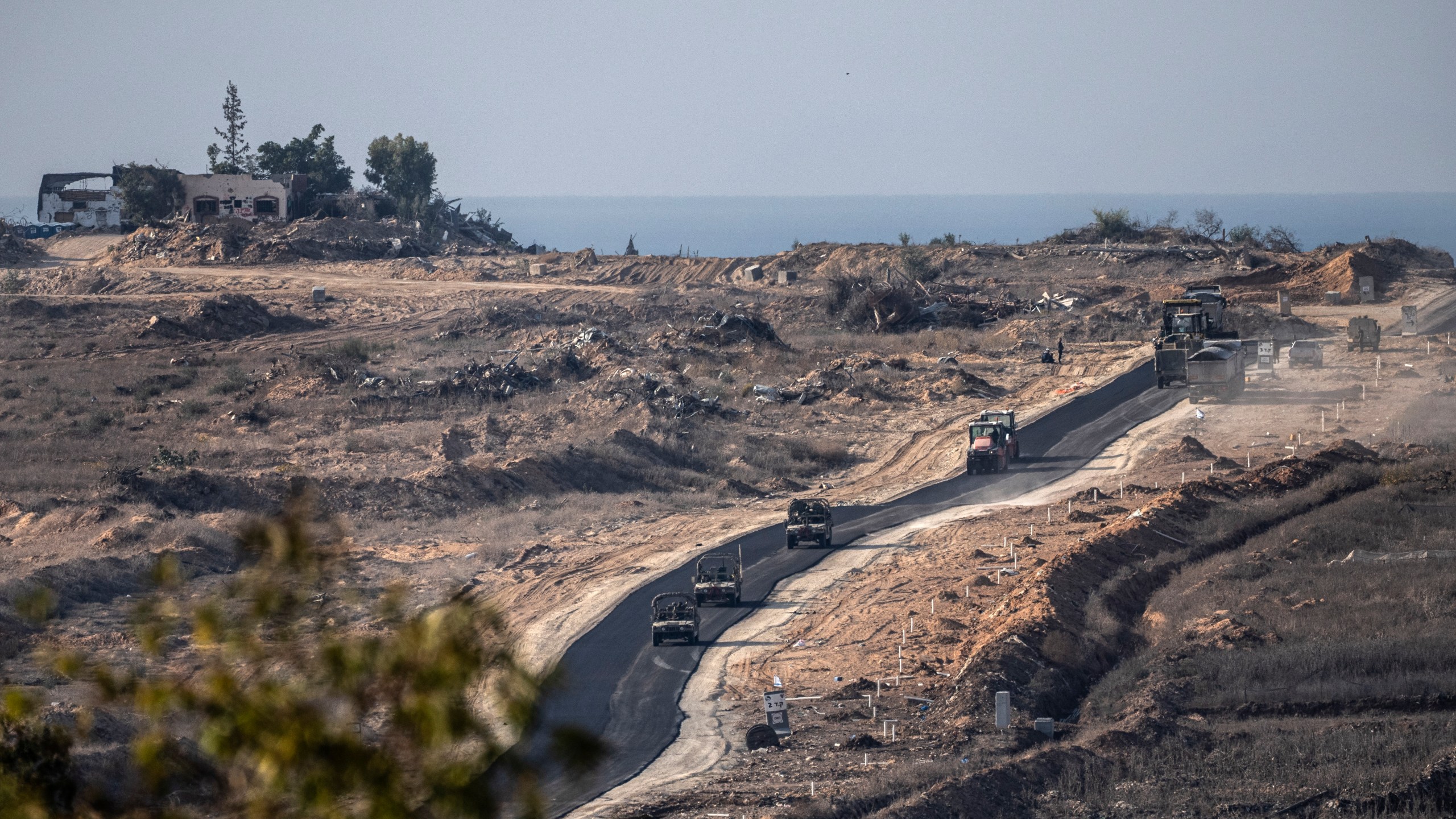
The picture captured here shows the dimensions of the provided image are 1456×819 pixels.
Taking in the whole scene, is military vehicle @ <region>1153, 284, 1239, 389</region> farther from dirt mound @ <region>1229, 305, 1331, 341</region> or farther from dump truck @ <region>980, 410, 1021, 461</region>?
dirt mound @ <region>1229, 305, 1331, 341</region>

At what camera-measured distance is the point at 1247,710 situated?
17.9m

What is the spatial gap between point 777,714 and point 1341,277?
67.7 metres

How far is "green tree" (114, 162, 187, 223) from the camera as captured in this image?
9662 centimetres

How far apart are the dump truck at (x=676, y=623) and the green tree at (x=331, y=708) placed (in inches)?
770

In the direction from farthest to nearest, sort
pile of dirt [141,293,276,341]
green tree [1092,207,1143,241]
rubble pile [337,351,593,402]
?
green tree [1092,207,1143,241], pile of dirt [141,293,276,341], rubble pile [337,351,593,402]

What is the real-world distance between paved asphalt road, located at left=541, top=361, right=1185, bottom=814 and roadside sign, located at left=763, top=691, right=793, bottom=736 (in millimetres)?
1623

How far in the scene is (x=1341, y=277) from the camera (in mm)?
73812

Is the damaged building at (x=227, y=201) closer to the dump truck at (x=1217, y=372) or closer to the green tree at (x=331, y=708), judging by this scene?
the dump truck at (x=1217, y=372)

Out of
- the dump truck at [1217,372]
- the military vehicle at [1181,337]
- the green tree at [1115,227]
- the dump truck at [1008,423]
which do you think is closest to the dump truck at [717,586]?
the dump truck at [1008,423]

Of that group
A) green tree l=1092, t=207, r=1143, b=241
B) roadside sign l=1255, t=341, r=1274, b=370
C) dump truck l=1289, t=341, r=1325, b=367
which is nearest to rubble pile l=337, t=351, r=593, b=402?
roadside sign l=1255, t=341, r=1274, b=370

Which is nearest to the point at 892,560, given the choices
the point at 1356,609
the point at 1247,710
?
the point at 1356,609

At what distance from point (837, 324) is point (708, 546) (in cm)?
4093

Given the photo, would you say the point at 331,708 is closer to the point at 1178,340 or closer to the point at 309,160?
the point at 1178,340

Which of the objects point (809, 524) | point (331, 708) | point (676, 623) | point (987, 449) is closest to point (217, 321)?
point (987, 449)
